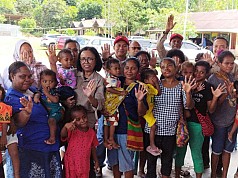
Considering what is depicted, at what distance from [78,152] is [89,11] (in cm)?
5144

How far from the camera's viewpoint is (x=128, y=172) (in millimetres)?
3041

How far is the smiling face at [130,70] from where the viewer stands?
2.99 metres

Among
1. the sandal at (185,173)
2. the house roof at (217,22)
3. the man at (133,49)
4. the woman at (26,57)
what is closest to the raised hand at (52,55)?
the woman at (26,57)

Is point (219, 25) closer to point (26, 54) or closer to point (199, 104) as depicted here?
point (199, 104)

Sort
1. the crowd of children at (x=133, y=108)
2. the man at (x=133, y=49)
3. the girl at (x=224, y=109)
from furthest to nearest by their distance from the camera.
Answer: the man at (x=133, y=49) < the girl at (x=224, y=109) < the crowd of children at (x=133, y=108)

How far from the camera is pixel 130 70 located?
118 inches

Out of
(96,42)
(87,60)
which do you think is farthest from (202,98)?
(96,42)

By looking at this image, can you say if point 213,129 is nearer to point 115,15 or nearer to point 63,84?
point 63,84

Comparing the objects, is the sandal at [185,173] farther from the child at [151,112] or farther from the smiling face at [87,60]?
the smiling face at [87,60]

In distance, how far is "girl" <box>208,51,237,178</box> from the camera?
10.6 ft

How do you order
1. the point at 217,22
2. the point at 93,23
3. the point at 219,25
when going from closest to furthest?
1. the point at 219,25
2. the point at 217,22
3. the point at 93,23

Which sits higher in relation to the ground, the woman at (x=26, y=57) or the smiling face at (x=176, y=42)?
the smiling face at (x=176, y=42)

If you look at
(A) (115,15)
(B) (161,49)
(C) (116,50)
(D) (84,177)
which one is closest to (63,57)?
(C) (116,50)

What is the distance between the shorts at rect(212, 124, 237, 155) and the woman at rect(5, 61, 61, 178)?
1735 mm
